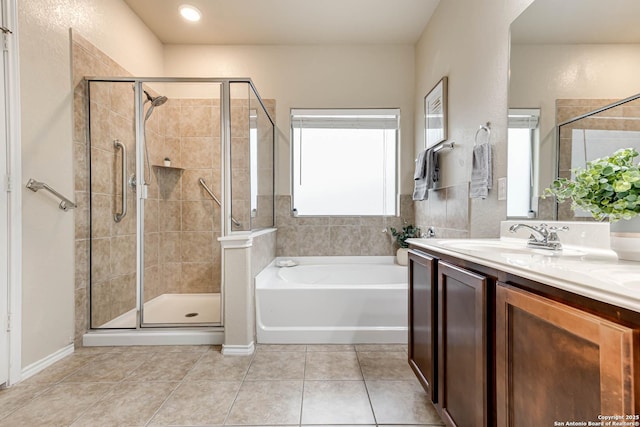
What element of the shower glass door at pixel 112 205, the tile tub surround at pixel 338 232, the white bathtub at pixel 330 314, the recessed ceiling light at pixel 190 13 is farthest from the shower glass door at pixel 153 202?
the tile tub surround at pixel 338 232

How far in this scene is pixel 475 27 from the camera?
1876 millimetres

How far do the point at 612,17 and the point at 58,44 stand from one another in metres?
2.90

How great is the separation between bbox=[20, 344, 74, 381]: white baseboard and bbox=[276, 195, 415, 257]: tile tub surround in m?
1.78

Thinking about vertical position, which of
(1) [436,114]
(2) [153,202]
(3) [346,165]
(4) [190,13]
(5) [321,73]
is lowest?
(2) [153,202]

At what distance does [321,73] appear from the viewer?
121 inches

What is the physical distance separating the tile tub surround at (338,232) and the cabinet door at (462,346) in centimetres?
193

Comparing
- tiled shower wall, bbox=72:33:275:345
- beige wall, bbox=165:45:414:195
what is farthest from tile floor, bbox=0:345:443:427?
beige wall, bbox=165:45:414:195

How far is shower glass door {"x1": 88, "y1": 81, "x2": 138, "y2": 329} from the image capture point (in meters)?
2.15

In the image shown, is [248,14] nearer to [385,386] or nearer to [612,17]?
[612,17]

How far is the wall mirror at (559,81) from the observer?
100 centimetres

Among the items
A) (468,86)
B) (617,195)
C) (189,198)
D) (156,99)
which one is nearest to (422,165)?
(468,86)

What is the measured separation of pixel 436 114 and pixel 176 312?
2874 mm

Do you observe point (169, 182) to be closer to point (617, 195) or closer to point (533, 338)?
point (533, 338)

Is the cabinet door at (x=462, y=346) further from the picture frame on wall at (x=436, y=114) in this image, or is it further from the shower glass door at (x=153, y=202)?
the shower glass door at (x=153, y=202)
